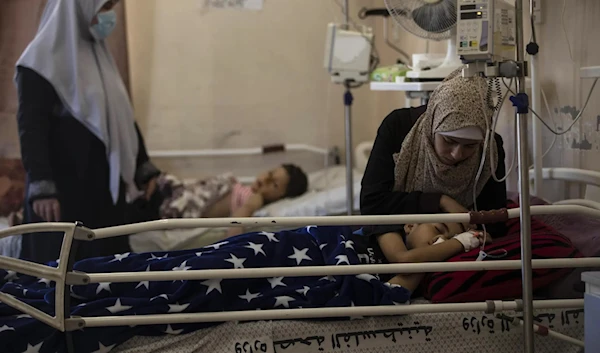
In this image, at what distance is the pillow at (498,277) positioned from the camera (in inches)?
64.3

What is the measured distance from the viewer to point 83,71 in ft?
9.65

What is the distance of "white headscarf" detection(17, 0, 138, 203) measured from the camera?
2857 mm

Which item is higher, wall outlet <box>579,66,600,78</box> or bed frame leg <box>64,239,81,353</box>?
wall outlet <box>579,66,600,78</box>

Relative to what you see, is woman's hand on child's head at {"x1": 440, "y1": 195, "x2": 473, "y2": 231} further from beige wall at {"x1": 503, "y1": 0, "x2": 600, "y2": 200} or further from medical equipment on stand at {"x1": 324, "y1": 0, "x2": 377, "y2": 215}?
medical equipment on stand at {"x1": 324, "y1": 0, "x2": 377, "y2": 215}

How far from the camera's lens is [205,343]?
153 cm

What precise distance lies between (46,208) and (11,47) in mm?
816

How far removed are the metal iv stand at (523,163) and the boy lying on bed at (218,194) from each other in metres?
2.05

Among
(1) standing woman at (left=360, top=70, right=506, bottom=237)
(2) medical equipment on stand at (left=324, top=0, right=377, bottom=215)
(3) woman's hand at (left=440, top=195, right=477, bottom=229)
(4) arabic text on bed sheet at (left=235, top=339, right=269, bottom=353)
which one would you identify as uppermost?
(2) medical equipment on stand at (left=324, top=0, right=377, bottom=215)

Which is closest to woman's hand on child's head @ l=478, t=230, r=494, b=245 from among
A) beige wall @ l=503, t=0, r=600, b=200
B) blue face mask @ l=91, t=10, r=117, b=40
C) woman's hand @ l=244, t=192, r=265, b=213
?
beige wall @ l=503, t=0, r=600, b=200

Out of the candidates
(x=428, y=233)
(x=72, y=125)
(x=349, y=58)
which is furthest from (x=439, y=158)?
(x=72, y=125)

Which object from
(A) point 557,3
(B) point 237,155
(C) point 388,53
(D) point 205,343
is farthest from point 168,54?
(D) point 205,343

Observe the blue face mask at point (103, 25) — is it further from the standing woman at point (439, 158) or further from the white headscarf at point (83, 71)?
the standing woman at point (439, 158)

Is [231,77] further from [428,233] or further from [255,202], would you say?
[428,233]

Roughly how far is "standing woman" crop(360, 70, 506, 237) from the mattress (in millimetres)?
278
